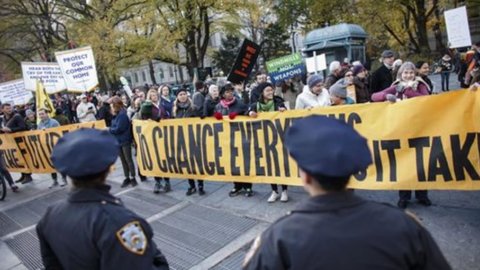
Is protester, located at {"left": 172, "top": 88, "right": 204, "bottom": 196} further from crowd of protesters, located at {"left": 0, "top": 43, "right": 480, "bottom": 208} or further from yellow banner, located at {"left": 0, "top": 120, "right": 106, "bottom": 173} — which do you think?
yellow banner, located at {"left": 0, "top": 120, "right": 106, "bottom": 173}

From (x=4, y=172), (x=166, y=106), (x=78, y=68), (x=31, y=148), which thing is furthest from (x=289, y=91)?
(x=4, y=172)

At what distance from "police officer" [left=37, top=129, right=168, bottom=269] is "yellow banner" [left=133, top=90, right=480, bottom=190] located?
328 cm

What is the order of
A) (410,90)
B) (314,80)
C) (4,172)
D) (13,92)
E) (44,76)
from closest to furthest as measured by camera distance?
(410,90) → (314,80) → (4,172) → (44,76) → (13,92)

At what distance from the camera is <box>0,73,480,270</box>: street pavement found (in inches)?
169

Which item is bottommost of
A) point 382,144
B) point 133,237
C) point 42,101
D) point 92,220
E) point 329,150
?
point 382,144

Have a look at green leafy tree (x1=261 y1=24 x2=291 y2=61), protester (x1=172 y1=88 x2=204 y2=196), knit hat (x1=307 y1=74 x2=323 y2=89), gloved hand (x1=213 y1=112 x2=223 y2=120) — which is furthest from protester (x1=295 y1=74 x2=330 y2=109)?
green leafy tree (x1=261 y1=24 x2=291 y2=61)

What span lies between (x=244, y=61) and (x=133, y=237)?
5.58 meters

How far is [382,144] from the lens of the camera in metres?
4.59

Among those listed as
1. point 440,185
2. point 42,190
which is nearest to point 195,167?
point 440,185

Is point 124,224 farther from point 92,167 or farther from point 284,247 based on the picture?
point 284,247

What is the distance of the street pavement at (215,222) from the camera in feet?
14.1

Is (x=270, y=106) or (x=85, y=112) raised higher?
(x=85, y=112)

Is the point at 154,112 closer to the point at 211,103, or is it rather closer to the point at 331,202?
the point at 211,103

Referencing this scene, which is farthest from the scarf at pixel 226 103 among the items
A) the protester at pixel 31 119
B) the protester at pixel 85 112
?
the protester at pixel 31 119
